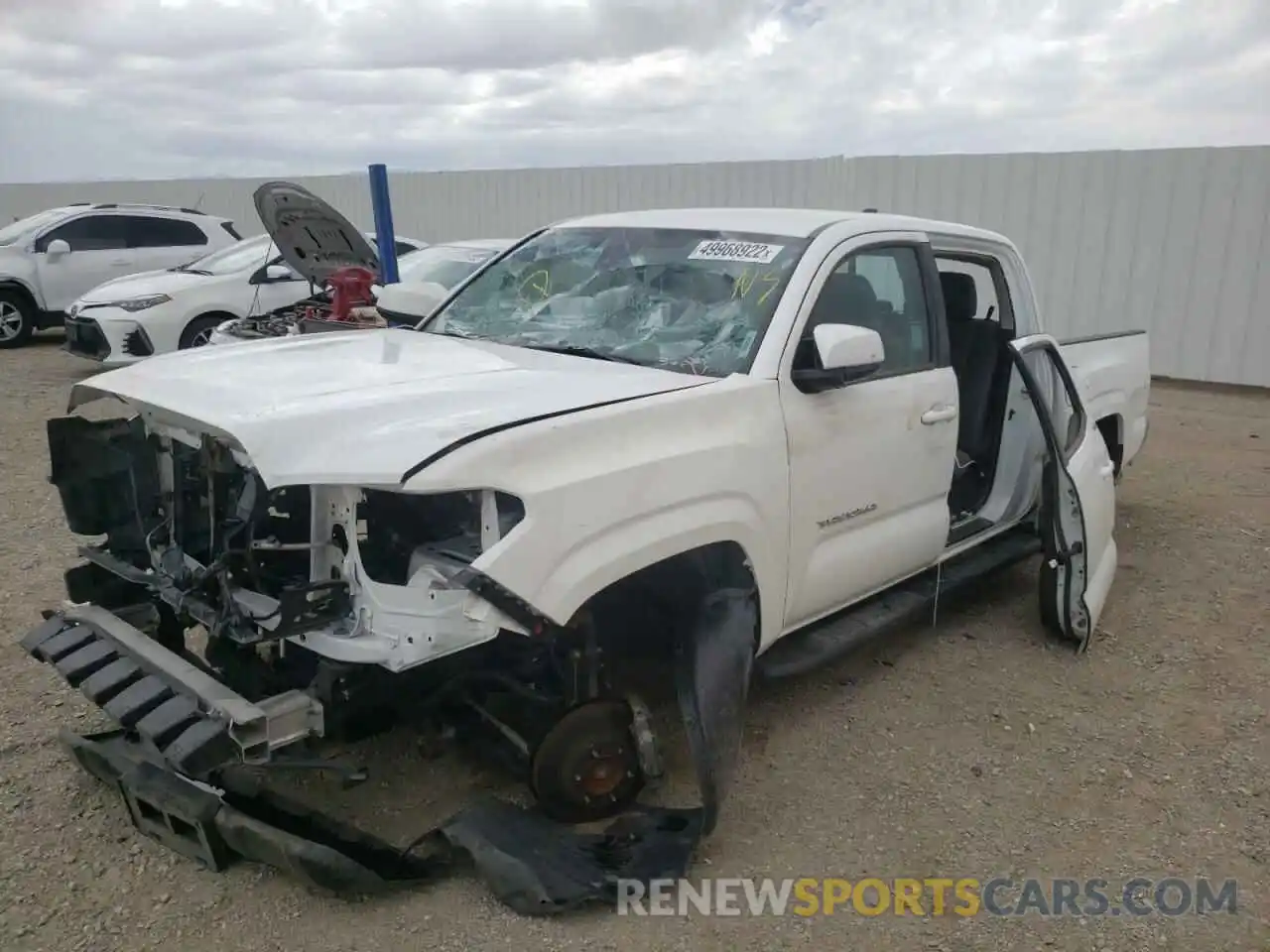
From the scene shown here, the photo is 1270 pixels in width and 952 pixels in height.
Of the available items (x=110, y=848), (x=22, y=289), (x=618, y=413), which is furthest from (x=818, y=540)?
(x=22, y=289)

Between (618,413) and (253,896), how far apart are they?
1.72 meters

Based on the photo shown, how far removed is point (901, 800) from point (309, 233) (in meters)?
6.23

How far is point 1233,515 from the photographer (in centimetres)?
702

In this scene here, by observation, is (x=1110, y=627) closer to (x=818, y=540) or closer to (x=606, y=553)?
(x=818, y=540)

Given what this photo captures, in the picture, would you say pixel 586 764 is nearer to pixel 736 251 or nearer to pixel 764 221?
pixel 736 251

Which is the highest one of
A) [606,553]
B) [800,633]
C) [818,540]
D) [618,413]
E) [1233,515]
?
[618,413]

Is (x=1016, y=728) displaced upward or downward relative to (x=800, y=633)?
downward

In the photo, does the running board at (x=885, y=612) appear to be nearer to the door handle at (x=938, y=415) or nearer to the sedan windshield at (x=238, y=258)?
the door handle at (x=938, y=415)

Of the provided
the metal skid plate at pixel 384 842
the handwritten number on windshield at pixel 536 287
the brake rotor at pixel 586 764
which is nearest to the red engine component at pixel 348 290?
the handwritten number on windshield at pixel 536 287

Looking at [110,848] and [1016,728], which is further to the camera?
[1016,728]

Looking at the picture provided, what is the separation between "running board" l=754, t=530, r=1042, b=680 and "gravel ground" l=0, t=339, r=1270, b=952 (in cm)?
34

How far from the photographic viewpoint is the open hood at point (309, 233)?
7598 millimetres

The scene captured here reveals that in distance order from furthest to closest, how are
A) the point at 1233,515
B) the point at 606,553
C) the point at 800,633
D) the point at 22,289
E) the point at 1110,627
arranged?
the point at 22,289 < the point at 1233,515 < the point at 1110,627 < the point at 800,633 < the point at 606,553

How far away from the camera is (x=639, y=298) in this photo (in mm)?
4031
